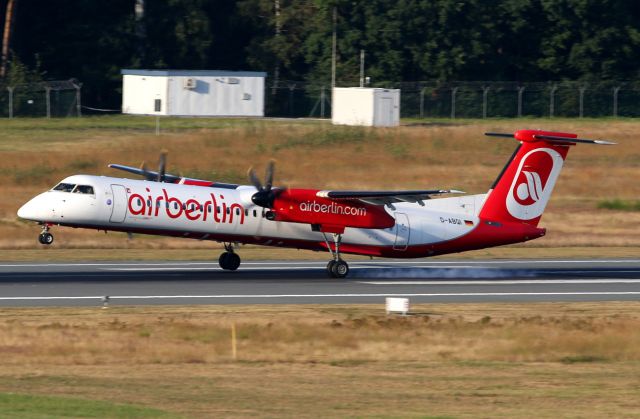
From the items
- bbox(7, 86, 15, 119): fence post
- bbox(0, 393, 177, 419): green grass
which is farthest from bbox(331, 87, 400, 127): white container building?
bbox(0, 393, 177, 419): green grass

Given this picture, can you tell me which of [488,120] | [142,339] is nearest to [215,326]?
[142,339]

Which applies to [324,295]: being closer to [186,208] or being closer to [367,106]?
[186,208]

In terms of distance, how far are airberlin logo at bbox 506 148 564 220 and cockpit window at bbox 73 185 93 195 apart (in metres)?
12.7

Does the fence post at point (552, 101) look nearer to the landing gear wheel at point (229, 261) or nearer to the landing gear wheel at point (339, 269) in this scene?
the landing gear wheel at point (339, 269)

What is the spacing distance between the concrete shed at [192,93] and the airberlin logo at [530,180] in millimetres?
37529

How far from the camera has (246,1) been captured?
80312 millimetres

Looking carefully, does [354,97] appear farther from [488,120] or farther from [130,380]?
[130,380]

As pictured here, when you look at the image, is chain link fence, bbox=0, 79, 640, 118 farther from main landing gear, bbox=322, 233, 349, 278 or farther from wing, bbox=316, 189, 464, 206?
wing, bbox=316, 189, 464, 206

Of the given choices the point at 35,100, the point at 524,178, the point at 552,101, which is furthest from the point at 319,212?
the point at 552,101

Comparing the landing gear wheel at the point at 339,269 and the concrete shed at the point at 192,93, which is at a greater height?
the concrete shed at the point at 192,93

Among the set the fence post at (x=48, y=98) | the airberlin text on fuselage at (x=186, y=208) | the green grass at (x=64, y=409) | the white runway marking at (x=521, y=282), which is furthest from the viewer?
the fence post at (x=48, y=98)

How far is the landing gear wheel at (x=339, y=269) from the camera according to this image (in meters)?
32.0

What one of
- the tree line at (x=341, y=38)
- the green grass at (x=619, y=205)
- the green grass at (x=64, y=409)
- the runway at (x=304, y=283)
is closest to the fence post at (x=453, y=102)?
the tree line at (x=341, y=38)

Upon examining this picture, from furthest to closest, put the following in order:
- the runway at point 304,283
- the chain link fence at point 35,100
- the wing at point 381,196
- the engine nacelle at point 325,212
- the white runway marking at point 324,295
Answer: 1. the chain link fence at point 35,100
2. the engine nacelle at point 325,212
3. the wing at point 381,196
4. the runway at point 304,283
5. the white runway marking at point 324,295
